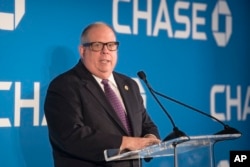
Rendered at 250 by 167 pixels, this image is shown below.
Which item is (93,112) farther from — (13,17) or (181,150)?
(13,17)

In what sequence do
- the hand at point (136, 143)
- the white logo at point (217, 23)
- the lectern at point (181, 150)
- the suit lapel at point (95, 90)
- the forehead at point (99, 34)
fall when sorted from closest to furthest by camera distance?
1. the lectern at point (181, 150)
2. the hand at point (136, 143)
3. the suit lapel at point (95, 90)
4. the forehead at point (99, 34)
5. the white logo at point (217, 23)

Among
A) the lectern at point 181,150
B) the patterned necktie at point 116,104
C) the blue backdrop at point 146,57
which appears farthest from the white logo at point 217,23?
the lectern at point 181,150

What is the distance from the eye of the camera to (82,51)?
7.71 feet

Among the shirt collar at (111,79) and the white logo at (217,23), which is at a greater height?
the white logo at (217,23)

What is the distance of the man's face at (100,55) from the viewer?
230 cm

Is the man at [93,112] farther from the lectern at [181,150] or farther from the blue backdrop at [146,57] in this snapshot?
the blue backdrop at [146,57]

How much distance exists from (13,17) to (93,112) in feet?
2.86

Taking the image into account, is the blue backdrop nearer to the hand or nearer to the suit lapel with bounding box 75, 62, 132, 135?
the hand

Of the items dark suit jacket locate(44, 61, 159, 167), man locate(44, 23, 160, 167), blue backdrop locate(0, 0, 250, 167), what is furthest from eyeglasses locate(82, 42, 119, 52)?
blue backdrop locate(0, 0, 250, 167)

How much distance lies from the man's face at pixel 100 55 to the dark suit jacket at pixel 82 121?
45 millimetres

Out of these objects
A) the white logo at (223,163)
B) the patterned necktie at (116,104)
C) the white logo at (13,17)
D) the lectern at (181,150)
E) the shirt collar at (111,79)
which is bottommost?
the white logo at (223,163)

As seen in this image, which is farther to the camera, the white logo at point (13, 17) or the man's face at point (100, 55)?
the white logo at point (13, 17)

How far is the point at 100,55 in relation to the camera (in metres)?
2.31

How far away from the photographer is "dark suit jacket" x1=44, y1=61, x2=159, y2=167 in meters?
2.01
